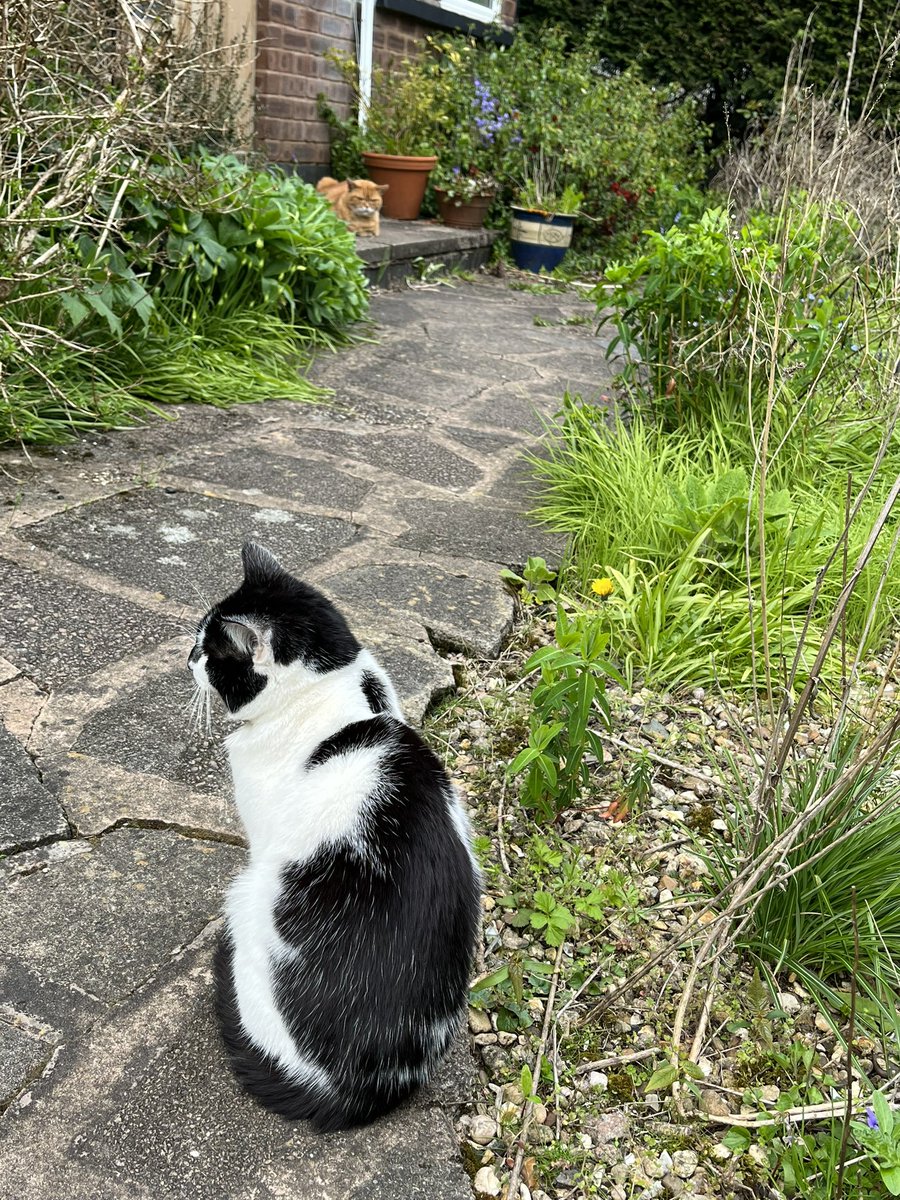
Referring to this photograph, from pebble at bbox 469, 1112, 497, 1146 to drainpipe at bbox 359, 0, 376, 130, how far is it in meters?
8.34

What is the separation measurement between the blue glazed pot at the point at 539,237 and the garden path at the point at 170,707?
438 centimetres

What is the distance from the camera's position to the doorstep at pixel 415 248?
6914mm

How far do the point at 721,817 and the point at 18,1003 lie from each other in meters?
1.55

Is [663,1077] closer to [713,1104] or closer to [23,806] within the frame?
[713,1104]

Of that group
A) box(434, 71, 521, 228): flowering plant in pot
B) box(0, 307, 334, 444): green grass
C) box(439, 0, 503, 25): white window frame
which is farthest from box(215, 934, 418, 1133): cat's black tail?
box(439, 0, 503, 25): white window frame

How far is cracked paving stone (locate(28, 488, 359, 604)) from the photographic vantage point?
9.57ft

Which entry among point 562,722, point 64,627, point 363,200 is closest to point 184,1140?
point 562,722

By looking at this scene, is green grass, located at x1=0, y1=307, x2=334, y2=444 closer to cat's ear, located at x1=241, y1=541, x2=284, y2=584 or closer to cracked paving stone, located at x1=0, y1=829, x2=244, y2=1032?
cat's ear, located at x1=241, y1=541, x2=284, y2=584

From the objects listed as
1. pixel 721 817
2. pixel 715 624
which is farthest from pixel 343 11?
pixel 721 817

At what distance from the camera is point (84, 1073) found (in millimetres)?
1477

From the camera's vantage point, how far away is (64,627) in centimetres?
258

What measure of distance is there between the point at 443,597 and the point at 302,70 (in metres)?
6.24

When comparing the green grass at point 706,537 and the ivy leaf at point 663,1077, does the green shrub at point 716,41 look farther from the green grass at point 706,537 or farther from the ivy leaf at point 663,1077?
the ivy leaf at point 663,1077

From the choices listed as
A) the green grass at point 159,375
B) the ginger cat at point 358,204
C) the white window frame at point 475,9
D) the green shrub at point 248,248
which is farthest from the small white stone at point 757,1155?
the white window frame at point 475,9
